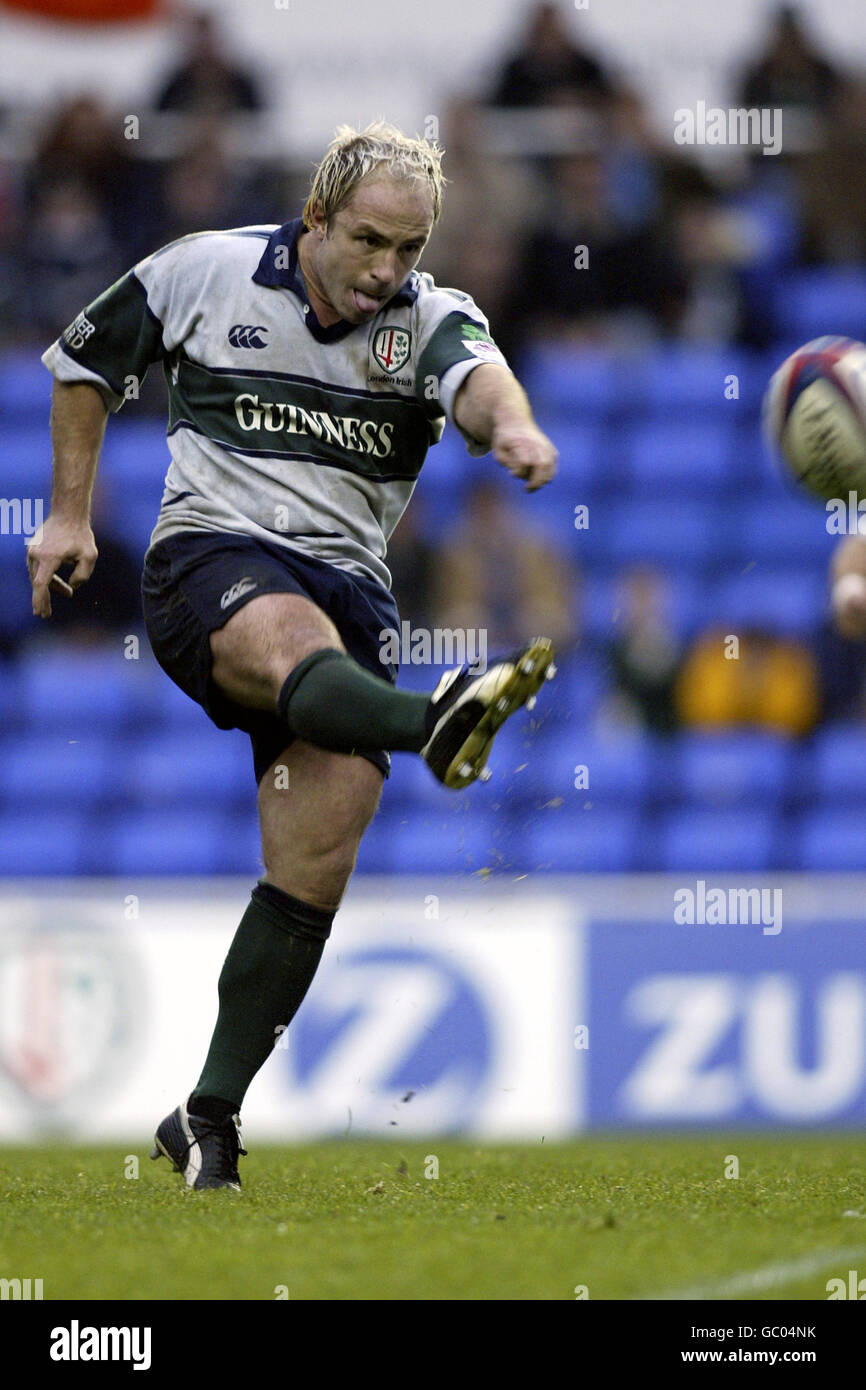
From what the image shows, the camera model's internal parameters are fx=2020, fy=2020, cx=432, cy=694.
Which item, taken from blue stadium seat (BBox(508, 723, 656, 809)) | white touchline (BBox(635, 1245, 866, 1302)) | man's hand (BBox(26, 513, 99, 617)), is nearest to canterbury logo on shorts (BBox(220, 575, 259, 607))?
man's hand (BBox(26, 513, 99, 617))

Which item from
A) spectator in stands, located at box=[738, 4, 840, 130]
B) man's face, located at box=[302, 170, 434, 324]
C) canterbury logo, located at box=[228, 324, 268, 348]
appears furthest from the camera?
spectator in stands, located at box=[738, 4, 840, 130]

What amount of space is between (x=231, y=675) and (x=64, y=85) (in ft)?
29.7

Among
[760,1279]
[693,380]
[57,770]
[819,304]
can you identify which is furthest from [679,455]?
[760,1279]

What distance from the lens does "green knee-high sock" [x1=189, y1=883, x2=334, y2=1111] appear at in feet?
15.3

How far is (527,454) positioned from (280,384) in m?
0.83

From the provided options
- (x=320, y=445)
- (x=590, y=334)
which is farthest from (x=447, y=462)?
(x=320, y=445)

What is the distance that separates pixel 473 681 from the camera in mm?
3932

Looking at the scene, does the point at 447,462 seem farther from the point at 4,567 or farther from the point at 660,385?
the point at 4,567

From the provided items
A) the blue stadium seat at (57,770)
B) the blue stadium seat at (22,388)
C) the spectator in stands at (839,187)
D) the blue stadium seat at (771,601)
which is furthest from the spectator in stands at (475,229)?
the blue stadium seat at (57,770)

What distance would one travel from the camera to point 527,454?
4.19 m

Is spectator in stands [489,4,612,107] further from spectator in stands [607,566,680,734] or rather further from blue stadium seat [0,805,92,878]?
blue stadium seat [0,805,92,878]

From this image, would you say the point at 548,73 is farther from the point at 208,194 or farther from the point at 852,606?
the point at 852,606

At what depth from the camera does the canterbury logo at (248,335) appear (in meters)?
4.75

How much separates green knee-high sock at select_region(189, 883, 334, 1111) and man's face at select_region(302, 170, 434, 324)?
1.38m
